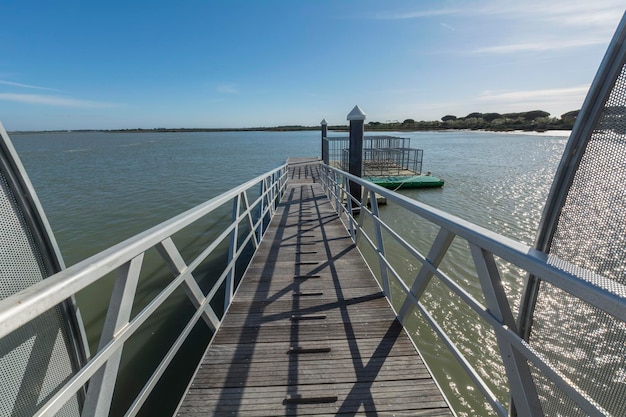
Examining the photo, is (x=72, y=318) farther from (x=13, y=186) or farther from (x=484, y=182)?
(x=484, y=182)

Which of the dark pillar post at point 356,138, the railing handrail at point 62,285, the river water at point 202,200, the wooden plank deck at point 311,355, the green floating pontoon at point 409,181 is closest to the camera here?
the railing handrail at point 62,285

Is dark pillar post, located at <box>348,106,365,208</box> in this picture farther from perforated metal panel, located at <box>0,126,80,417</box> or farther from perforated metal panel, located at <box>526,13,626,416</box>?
perforated metal panel, located at <box>0,126,80,417</box>

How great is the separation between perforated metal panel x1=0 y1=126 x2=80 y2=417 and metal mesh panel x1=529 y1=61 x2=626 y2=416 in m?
2.51

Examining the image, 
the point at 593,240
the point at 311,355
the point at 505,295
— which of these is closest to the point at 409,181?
the point at 311,355

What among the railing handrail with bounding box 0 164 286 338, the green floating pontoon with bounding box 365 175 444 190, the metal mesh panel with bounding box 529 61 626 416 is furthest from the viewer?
the green floating pontoon with bounding box 365 175 444 190

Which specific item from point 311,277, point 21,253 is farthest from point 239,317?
point 21,253

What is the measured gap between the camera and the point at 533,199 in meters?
11.2

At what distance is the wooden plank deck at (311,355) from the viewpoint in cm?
169

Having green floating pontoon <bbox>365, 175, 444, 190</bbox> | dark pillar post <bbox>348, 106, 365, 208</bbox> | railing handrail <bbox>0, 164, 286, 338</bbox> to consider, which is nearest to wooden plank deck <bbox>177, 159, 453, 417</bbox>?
railing handrail <bbox>0, 164, 286, 338</bbox>

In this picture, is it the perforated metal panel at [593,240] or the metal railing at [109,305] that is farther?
the perforated metal panel at [593,240]

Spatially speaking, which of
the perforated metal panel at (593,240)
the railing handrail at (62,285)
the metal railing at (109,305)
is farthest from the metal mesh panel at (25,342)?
the perforated metal panel at (593,240)

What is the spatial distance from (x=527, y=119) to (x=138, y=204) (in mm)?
94235

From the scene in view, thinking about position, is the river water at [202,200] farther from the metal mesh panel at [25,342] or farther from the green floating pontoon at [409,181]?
the metal mesh panel at [25,342]

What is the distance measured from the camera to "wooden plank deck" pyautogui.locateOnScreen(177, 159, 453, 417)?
1692 millimetres
